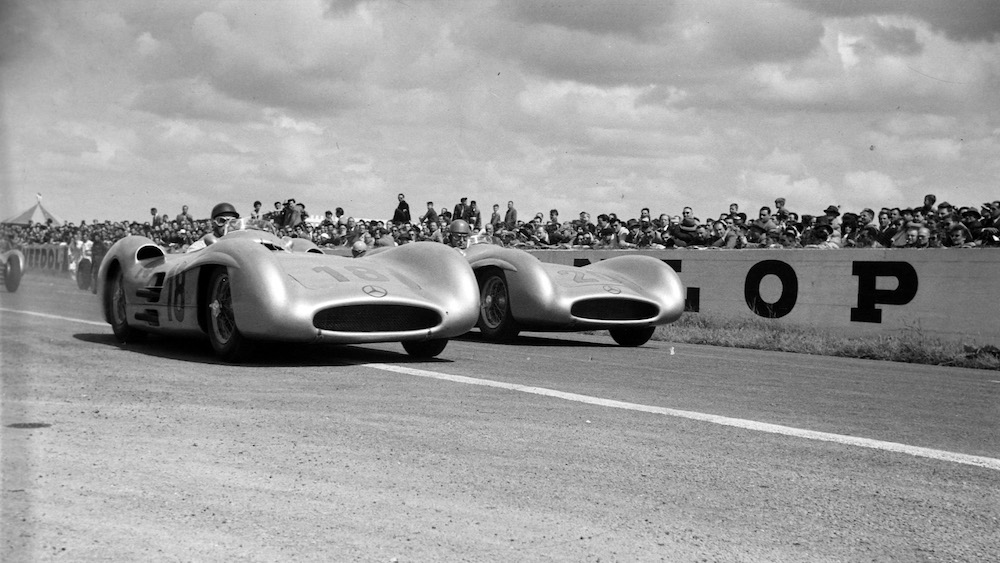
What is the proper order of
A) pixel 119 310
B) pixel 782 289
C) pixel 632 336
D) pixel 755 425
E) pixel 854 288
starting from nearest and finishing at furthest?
pixel 755 425 → pixel 119 310 → pixel 632 336 → pixel 854 288 → pixel 782 289

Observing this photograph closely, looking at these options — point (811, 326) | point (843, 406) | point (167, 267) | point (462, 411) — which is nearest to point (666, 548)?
point (462, 411)

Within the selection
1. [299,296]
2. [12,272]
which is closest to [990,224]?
[299,296]

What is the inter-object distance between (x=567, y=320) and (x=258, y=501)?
21.2ft

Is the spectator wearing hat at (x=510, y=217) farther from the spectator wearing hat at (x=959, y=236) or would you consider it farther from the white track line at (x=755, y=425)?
the white track line at (x=755, y=425)

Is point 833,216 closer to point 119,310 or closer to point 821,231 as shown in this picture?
point 821,231

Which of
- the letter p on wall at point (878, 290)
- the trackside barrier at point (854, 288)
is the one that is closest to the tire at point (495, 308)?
the trackside barrier at point (854, 288)

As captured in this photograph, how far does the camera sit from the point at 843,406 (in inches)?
235

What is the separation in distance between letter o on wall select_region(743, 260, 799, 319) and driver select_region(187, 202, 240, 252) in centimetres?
677

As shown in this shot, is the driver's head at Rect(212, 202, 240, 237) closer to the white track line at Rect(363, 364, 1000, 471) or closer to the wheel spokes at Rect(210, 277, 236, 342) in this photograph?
the wheel spokes at Rect(210, 277, 236, 342)

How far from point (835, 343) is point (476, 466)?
8.19 m

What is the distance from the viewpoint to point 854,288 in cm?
1220

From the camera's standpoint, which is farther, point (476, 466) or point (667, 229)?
point (667, 229)

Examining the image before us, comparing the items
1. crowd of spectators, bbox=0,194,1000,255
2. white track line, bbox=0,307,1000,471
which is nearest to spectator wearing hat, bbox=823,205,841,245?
crowd of spectators, bbox=0,194,1000,255

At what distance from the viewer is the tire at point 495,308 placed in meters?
9.99
